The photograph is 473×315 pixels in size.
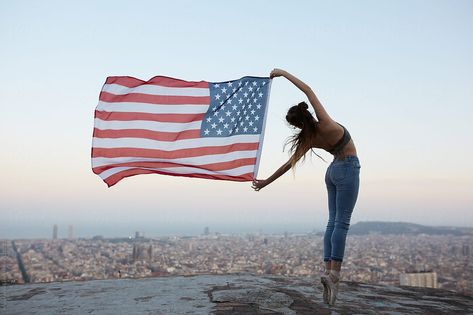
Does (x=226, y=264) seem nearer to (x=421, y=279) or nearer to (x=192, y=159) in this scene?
(x=421, y=279)

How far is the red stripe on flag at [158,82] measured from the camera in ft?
14.2

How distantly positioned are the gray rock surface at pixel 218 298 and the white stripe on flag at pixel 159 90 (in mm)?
2076

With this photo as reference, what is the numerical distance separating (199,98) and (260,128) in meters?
0.80

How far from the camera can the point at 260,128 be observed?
4.09m

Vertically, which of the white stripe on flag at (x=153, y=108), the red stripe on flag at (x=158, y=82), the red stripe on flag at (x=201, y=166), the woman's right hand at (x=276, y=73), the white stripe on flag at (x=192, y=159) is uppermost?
the red stripe on flag at (x=158, y=82)

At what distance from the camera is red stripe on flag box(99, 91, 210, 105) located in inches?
169

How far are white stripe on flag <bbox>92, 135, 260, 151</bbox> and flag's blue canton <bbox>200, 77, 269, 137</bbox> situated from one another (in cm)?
7

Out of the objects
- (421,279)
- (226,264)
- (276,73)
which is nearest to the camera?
(276,73)

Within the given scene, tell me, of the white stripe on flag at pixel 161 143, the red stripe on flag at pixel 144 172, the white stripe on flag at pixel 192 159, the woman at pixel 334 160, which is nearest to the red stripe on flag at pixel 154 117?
the white stripe on flag at pixel 161 143

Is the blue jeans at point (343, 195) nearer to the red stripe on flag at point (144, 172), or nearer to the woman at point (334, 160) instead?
the woman at point (334, 160)

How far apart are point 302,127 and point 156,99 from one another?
74.3 inches

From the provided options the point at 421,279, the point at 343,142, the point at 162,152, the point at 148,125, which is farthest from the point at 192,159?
the point at 421,279

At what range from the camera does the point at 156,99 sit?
433cm

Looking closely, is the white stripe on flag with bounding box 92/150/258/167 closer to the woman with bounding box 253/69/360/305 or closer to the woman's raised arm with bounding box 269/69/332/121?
the woman with bounding box 253/69/360/305
